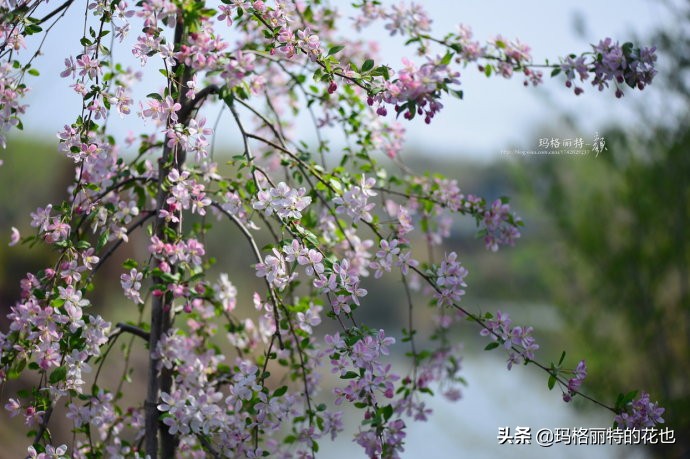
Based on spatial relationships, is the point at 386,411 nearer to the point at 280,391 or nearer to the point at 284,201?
the point at 280,391

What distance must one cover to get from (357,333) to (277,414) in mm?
202

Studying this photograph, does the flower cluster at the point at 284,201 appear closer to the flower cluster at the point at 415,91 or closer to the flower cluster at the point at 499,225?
the flower cluster at the point at 415,91

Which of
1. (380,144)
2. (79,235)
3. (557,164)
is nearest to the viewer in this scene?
(79,235)

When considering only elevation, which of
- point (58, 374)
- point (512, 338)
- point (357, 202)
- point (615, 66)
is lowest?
point (58, 374)

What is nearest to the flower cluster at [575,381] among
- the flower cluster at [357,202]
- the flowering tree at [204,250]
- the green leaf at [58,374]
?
the flowering tree at [204,250]

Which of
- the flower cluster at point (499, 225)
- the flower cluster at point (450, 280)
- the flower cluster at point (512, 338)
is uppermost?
the flower cluster at point (499, 225)

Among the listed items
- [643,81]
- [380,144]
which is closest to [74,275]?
[380,144]

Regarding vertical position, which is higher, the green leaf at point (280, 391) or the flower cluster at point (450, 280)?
the flower cluster at point (450, 280)

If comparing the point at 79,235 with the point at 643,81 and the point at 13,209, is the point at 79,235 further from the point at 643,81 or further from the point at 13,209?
the point at 13,209

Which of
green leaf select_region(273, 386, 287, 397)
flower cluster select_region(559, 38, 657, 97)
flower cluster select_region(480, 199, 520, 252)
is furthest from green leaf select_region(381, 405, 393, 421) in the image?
flower cluster select_region(559, 38, 657, 97)

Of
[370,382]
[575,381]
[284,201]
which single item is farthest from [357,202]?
[575,381]

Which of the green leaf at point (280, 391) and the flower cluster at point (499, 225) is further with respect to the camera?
the flower cluster at point (499, 225)

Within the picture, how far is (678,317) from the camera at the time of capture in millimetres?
3895

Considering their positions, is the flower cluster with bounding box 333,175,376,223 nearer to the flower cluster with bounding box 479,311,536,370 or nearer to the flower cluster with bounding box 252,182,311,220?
the flower cluster with bounding box 252,182,311,220
